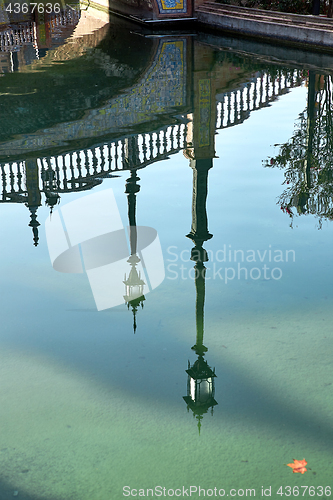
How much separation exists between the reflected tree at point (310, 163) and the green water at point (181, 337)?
0.03 m

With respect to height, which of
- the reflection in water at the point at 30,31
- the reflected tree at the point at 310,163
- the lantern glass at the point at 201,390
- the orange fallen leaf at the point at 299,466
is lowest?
the orange fallen leaf at the point at 299,466

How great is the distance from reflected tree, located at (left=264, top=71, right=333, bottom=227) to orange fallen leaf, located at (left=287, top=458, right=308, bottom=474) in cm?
384

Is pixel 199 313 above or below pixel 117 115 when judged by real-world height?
below

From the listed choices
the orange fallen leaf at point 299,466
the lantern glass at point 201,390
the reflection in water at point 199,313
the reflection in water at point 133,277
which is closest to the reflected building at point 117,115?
the reflection in water at point 133,277

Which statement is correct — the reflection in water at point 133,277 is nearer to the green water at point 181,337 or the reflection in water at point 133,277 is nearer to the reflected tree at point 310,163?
the green water at point 181,337

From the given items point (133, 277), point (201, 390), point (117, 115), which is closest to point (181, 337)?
point (201, 390)

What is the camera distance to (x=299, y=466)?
3277 mm

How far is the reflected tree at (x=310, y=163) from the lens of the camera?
705 cm

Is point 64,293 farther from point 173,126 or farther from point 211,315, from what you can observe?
point 173,126

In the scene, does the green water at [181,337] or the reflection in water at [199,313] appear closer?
the green water at [181,337]

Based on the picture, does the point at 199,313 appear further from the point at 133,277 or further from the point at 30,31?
the point at 30,31

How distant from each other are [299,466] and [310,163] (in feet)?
19.0

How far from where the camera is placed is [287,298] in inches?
197

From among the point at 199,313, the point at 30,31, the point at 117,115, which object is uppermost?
the point at 30,31
